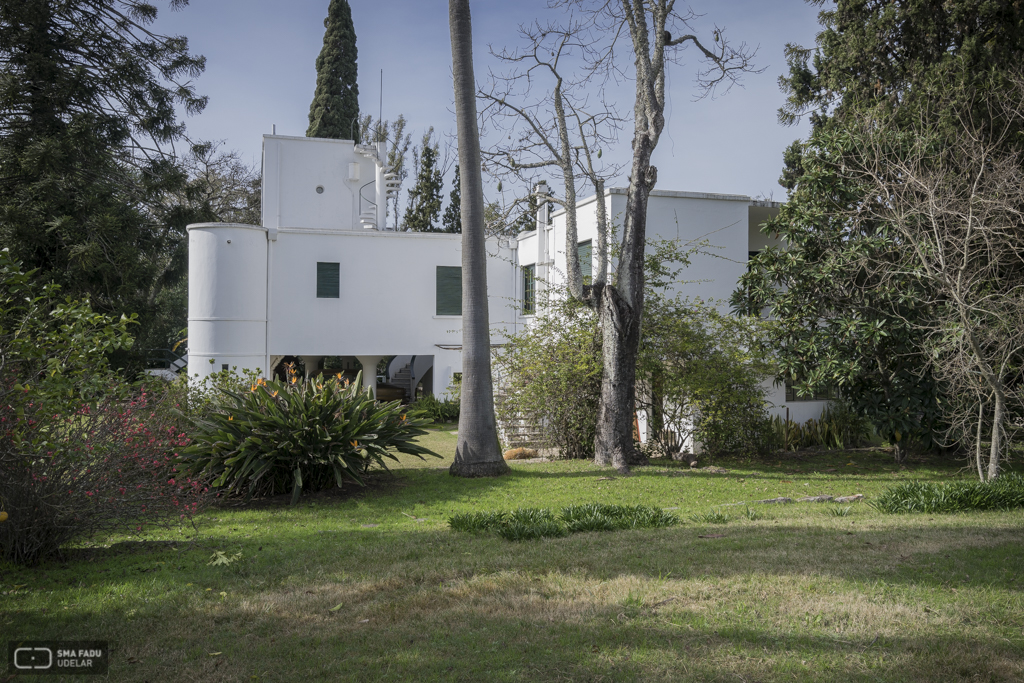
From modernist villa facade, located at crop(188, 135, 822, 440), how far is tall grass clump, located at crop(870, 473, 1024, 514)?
716 cm

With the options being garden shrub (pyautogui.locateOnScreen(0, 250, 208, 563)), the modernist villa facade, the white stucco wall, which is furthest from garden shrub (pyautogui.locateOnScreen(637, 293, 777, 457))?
the white stucco wall

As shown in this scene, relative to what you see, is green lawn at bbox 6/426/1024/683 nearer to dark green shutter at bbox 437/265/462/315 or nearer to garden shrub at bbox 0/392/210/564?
garden shrub at bbox 0/392/210/564

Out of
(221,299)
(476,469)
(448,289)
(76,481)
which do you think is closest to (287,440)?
(476,469)

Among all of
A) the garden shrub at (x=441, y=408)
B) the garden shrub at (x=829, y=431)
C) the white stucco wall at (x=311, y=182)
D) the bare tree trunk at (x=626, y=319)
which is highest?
the white stucco wall at (x=311, y=182)

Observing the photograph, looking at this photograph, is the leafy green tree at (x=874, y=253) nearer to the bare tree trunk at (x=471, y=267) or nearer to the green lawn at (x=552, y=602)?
the green lawn at (x=552, y=602)

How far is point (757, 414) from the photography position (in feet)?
43.0

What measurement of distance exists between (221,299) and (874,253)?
50.7 feet

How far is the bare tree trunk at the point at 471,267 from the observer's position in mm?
11031

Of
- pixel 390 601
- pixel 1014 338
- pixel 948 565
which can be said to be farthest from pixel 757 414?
pixel 390 601

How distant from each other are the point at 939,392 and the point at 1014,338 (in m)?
3.39

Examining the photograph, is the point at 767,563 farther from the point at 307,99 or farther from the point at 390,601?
the point at 307,99

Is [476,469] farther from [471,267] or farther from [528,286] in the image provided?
[528,286]

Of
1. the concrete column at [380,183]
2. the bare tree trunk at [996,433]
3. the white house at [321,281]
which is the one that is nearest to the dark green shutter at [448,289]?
the white house at [321,281]

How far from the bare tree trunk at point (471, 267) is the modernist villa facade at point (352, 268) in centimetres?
480
